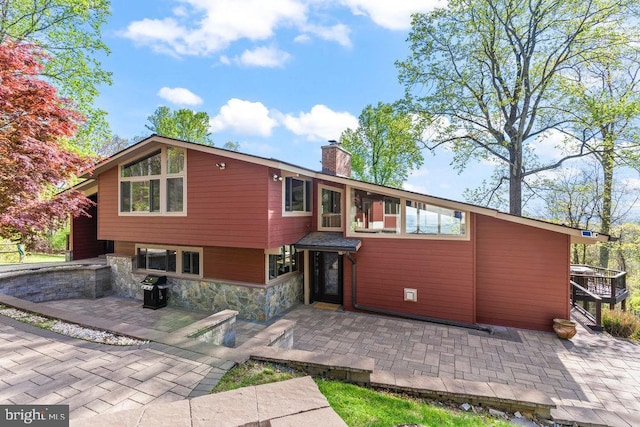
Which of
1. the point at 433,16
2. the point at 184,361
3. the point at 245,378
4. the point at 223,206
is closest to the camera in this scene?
the point at 245,378

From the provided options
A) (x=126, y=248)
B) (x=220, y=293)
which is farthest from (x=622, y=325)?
(x=126, y=248)

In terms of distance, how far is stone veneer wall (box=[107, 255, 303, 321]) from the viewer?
317 inches

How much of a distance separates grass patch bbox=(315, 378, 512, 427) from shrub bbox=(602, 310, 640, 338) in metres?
7.22

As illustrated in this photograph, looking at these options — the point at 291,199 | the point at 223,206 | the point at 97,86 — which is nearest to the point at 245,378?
the point at 223,206

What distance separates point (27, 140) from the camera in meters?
6.02

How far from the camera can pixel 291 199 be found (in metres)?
8.77

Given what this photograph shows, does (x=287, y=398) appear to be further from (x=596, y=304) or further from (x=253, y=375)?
(x=596, y=304)

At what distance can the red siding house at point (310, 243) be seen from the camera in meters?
7.39

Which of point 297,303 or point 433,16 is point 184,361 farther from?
point 433,16

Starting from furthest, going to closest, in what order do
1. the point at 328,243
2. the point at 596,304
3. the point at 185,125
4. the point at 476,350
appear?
1. the point at 185,125
2. the point at 328,243
3. the point at 596,304
4. the point at 476,350

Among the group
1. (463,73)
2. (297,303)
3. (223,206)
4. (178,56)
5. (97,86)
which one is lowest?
(297,303)

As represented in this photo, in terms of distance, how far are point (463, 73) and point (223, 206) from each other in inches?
514

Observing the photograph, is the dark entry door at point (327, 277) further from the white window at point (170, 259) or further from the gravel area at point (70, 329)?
the gravel area at point (70, 329)

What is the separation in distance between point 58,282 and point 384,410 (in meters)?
11.2
